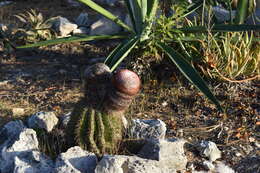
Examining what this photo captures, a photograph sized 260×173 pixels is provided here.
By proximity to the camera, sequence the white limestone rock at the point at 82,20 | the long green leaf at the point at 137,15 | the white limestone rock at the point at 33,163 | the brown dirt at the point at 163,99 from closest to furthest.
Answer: the white limestone rock at the point at 33,163, the brown dirt at the point at 163,99, the long green leaf at the point at 137,15, the white limestone rock at the point at 82,20

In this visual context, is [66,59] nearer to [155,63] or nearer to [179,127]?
[155,63]

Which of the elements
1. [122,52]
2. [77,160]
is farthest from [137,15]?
[77,160]

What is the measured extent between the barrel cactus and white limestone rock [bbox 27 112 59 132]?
423mm

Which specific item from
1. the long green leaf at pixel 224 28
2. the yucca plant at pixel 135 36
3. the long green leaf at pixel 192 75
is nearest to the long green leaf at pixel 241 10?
the long green leaf at pixel 224 28

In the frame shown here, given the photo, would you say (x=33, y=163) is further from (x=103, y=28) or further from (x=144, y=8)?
(x=103, y=28)

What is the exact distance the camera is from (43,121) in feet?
9.48

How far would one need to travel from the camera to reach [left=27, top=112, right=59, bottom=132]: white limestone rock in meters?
2.89

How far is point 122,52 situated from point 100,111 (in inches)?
40.2

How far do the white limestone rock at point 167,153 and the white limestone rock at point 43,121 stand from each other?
2.23 ft

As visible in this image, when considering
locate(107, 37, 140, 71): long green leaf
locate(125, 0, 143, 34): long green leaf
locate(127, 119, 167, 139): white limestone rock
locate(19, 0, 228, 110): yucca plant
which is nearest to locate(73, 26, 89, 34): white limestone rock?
locate(19, 0, 228, 110): yucca plant

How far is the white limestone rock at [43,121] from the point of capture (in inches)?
114

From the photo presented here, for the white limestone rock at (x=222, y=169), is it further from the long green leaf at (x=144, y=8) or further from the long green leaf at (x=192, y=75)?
the long green leaf at (x=144, y=8)

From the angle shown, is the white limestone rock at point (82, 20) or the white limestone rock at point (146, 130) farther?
the white limestone rock at point (82, 20)

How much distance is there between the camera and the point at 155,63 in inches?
145
